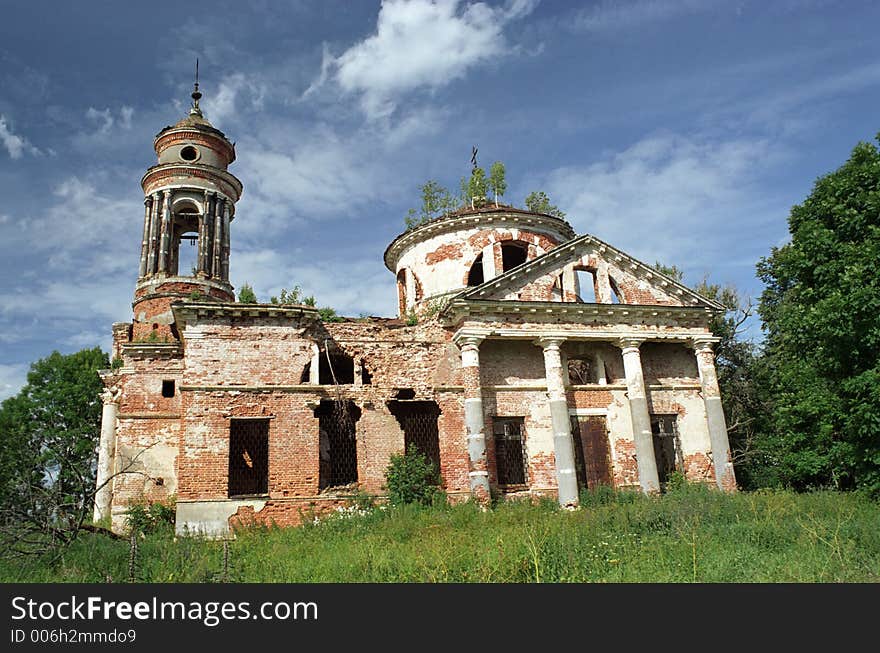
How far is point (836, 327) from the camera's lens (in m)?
12.6

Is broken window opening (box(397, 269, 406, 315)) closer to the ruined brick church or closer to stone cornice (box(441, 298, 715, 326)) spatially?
the ruined brick church

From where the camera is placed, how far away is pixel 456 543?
10609 millimetres

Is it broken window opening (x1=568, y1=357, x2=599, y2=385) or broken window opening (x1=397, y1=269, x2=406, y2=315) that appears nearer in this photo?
broken window opening (x1=568, y1=357, x2=599, y2=385)

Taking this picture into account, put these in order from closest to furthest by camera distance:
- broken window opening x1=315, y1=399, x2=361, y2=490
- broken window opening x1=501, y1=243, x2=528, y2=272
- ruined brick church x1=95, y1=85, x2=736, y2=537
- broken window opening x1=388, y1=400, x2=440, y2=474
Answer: ruined brick church x1=95, y1=85, x2=736, y2=537
broken window opening x1=315, y1=399, x2=361, y2=490
broken window opening x1=388, y1=400, x2=440, y2=474
broken window opening x1=501, y1=243, x2=528, y2=272

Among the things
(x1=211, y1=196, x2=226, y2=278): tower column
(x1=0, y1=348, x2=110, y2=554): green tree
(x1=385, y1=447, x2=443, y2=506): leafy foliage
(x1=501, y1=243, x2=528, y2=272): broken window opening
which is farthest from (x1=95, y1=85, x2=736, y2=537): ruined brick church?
(x1=0, y1=348, x2=110, y2=554): green tree

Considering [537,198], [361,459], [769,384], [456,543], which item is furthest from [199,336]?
[769,384]

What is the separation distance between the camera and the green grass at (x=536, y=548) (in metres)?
8.45

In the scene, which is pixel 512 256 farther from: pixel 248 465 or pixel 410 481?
pixel 248 465

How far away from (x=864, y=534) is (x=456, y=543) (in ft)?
21.0

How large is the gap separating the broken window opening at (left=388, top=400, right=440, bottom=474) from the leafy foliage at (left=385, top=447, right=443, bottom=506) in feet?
4.15

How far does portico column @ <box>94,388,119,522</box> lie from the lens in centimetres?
1772

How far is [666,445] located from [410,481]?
7.72 m

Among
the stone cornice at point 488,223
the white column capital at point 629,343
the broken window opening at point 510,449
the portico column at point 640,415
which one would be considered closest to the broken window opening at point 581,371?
the portico column at point 640,415

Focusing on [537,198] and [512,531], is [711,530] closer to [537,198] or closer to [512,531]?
[512,531]
